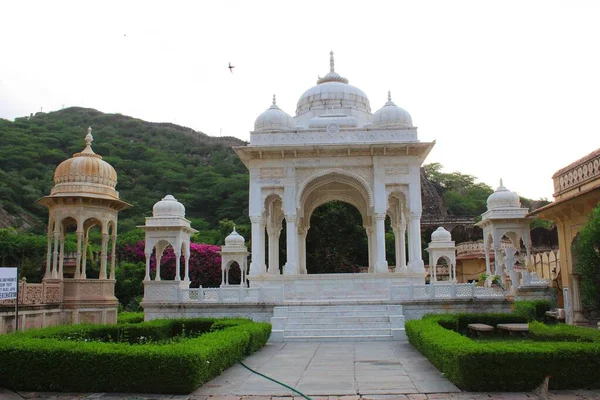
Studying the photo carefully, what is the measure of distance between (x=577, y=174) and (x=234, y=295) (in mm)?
10371

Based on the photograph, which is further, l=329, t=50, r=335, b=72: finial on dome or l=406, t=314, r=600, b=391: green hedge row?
l=329, t=50, r=335, b=72: finial on dome

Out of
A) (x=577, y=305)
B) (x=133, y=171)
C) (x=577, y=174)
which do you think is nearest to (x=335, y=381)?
(x=577, y=305)

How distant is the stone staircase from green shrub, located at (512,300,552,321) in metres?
3.32

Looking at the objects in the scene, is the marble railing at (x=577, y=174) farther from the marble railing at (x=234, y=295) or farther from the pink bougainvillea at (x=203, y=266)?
the pink bougainvillea at (x=203, y=266)

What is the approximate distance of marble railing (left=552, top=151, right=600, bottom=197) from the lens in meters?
11.8

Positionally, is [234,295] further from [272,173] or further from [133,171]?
[133,171]

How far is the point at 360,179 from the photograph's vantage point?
69.7 ft

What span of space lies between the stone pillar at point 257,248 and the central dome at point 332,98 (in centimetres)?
688

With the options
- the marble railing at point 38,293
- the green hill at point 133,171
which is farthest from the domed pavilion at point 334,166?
the green hill at point 133,171

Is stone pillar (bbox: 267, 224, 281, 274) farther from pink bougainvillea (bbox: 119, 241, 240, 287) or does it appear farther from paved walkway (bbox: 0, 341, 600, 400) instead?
paved walkway (bbox: 0, 341, 600, 400)

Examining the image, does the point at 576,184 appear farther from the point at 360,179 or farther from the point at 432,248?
the point at 432,248

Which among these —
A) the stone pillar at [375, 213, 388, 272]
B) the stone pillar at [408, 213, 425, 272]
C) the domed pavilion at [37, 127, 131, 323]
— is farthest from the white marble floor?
the stone pillar at [408, 213, 425, 272]

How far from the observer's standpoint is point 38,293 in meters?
15.4

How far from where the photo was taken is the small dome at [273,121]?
72.1 ft
